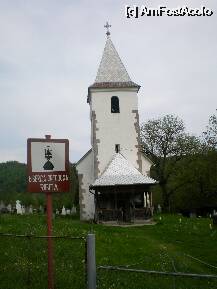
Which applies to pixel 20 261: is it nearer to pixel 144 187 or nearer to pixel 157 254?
pixel 157 254

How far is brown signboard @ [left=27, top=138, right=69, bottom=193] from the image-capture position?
8141 mm

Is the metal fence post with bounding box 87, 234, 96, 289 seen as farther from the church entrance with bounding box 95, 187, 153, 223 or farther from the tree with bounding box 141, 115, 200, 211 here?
the tree with bounding box 141, 115, 200, 211

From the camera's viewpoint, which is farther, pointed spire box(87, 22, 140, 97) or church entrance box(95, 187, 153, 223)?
pointed spire box(87, 22, 140, 97)

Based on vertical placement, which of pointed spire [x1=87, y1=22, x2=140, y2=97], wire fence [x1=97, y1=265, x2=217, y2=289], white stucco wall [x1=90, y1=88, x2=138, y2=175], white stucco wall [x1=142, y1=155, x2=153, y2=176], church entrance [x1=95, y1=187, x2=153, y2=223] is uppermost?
pointed spire [x1=87, y1=22, x2=140, y2=97]

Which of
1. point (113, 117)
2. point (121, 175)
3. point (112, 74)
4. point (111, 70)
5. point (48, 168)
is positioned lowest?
point (48, 168)

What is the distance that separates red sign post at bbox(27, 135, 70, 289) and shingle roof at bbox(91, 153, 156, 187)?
77.0ft

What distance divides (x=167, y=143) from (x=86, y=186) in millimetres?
17431

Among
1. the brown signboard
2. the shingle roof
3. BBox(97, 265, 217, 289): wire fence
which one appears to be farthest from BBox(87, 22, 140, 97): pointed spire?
the brown signboard

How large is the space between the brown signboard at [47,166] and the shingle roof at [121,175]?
23473 millimetres

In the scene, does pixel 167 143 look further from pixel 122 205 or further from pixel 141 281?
pixel 141 281

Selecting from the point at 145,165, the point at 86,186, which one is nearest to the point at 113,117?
the point at 145,165

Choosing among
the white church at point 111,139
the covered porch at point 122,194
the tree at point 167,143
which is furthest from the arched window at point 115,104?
the tree at point 167,143

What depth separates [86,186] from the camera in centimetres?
3672

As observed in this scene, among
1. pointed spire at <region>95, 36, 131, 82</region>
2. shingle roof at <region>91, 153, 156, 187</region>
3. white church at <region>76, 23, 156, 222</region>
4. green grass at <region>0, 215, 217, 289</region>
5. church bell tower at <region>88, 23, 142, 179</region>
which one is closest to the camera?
green grass at <region>0, 215, 217, 289</region>
